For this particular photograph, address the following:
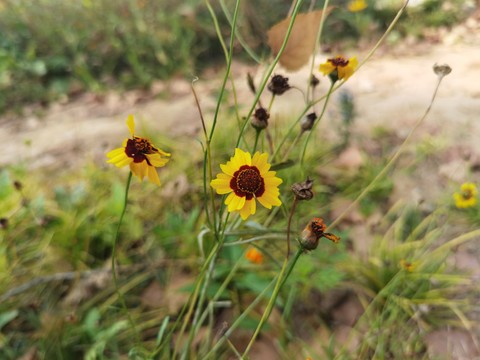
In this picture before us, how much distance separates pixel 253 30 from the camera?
237 centimetres

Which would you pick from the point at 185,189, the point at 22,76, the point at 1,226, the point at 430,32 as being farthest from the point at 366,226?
the point at 22,76

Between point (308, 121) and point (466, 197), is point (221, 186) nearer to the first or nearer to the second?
point (308, 121)

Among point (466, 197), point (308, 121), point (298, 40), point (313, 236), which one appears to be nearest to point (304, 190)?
point (313, 236)

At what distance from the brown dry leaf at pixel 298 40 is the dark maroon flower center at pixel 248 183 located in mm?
207

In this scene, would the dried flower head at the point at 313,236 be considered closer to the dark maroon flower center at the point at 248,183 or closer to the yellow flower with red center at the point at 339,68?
the dark maroon flower center at the point at 248,183

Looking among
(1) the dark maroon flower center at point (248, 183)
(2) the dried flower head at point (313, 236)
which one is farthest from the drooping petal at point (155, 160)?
(2) the dried flower head at point (313, 236)

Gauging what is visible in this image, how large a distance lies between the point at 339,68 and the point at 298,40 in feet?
0.29

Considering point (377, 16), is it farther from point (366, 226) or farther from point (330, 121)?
point (366, 226)

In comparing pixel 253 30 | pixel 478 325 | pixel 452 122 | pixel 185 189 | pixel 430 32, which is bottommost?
pixel 478 325

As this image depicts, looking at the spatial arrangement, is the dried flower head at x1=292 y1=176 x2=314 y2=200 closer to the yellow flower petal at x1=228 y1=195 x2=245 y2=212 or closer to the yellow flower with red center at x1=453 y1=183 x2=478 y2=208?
the yellow flower petal at x1=228 y1=195 x2=245 y2=212

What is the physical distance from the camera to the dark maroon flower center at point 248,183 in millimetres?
439

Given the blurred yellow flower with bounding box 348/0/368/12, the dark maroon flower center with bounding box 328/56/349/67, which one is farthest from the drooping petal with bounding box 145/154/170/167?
the blurred yellow flower with bounding box 348/0/368/12

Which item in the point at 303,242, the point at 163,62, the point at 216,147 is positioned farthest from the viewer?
the point at 163,62

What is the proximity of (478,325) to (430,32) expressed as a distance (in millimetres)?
2723
